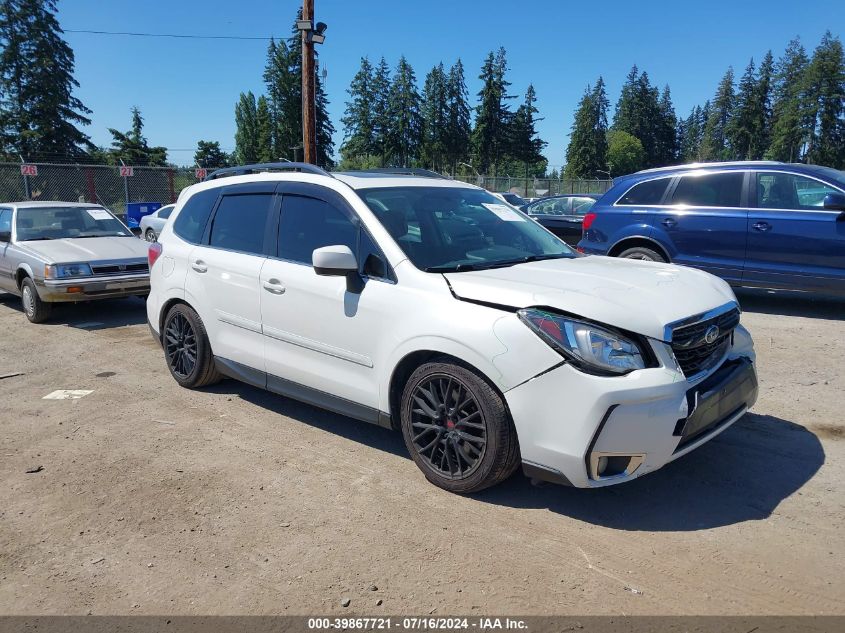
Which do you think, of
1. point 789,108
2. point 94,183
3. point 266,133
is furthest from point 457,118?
point 94,183

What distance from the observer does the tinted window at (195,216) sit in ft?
17.8

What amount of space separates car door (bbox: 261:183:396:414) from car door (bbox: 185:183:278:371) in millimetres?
145

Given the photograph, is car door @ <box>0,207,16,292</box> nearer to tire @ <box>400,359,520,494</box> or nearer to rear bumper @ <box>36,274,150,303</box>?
rear bumper @ <box>36,274,150,303</box>

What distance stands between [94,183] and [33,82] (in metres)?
32.0

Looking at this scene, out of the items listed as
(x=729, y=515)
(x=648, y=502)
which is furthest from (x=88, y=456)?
(x=729, y=515)

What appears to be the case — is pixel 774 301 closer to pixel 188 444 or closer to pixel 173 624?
pixel 188 444

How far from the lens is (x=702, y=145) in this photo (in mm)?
124438

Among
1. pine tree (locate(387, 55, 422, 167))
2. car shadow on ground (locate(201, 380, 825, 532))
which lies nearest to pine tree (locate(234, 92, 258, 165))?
pine tree (locate(387, 55, 422, 167))

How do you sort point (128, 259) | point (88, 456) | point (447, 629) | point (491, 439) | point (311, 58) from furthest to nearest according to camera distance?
point (311, 58), point (128, 259), point (88, 456), point (491, 439), point (447, 629)

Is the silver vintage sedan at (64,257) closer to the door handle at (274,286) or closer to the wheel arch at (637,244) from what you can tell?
the door handle at (274,286)

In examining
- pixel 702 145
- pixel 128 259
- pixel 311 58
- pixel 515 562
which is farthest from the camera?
pixel 702 145

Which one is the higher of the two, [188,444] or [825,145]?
[825,145]

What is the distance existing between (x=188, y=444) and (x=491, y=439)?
2.30 meters

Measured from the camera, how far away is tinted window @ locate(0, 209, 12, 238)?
936 centimetres
